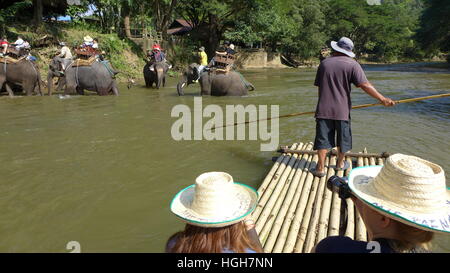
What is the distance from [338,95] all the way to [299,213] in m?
1.63

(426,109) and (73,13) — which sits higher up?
(73,13)

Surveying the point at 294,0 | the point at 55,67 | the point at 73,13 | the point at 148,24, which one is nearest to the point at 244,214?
the point at 55,67

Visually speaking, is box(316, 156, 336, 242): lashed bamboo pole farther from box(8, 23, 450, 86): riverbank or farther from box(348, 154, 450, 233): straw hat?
box(8, 23, 450, 86): riverbank

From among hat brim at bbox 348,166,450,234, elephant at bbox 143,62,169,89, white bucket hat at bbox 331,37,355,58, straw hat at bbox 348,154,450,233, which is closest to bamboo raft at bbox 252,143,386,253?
hat brim at bbox 348,166,450,234

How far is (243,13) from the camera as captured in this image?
27.6 m

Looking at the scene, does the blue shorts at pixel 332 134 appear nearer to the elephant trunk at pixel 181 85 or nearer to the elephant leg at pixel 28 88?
the elephant trunk at pixel 181 85

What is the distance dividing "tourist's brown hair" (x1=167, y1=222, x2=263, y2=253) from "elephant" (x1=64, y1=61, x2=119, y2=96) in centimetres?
1051

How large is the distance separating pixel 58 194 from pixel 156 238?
5.13 ft

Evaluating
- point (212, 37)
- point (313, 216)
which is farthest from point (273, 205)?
point (212, 37)

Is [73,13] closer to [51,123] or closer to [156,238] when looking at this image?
[51,123]

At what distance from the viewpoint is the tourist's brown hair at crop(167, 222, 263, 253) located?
1.60m

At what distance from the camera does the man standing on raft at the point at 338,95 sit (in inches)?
151

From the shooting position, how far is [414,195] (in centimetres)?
149

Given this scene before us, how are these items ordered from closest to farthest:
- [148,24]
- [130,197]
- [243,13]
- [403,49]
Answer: [130,197]
[148,24]
[243,13]
[403,49]
